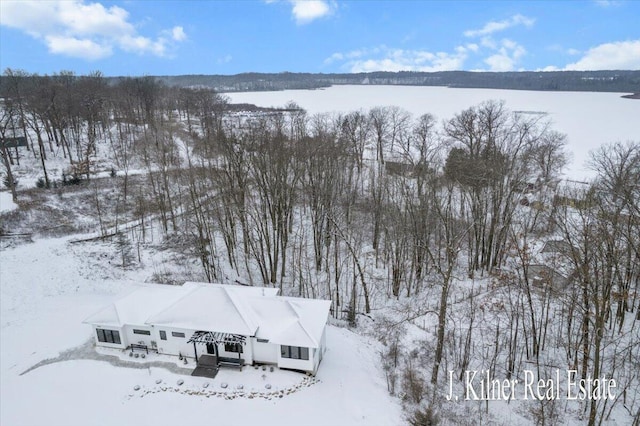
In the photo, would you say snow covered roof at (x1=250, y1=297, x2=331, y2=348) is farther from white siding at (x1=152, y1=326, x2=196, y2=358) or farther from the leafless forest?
the leafless forest

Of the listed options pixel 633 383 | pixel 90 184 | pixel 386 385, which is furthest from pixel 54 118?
pixel 633 383

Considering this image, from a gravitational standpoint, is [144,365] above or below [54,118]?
below

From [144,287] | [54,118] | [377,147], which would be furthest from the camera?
[377,147]

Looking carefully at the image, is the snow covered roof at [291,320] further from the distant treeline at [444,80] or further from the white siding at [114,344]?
the distant treeline at [444,80]

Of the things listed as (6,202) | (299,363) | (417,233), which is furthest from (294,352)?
(6,202)

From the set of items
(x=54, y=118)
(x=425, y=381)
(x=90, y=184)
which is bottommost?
(x=425, y=381)

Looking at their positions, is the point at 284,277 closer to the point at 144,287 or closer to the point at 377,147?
the point at 144,287

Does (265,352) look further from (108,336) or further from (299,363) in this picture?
(108,336)
